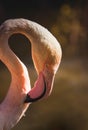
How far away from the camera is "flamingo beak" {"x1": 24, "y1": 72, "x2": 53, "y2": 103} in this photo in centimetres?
113

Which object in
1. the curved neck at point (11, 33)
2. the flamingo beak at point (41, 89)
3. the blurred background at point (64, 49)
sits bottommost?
the blurred background at point (64, 49)

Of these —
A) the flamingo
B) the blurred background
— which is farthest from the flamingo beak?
the blurred background

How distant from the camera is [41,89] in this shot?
1132 mm

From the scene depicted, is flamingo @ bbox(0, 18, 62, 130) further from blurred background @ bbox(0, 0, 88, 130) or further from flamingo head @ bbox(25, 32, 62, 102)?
blurred background @ bbox(0, 0, 88, 130)

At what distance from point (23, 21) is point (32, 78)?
12.0 ft

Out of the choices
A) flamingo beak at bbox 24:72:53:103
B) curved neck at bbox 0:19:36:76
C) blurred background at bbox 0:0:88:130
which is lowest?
blurred background at bbox 0:0:88:130

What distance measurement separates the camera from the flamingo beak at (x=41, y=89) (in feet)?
3.69

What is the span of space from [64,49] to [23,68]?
448cm

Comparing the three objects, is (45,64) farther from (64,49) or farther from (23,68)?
(64,49)

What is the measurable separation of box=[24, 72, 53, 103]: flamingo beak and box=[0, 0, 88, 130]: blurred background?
139 inches

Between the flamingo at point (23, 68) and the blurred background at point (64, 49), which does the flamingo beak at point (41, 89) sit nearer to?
the flamingo at point (23, 68)

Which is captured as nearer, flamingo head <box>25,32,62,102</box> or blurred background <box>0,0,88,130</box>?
flamingo head <box>25,32,62,102</box>

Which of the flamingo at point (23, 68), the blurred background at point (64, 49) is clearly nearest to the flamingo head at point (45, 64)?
the flamingo at point (23, 68)

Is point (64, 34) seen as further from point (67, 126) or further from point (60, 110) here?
point (67, 126)
